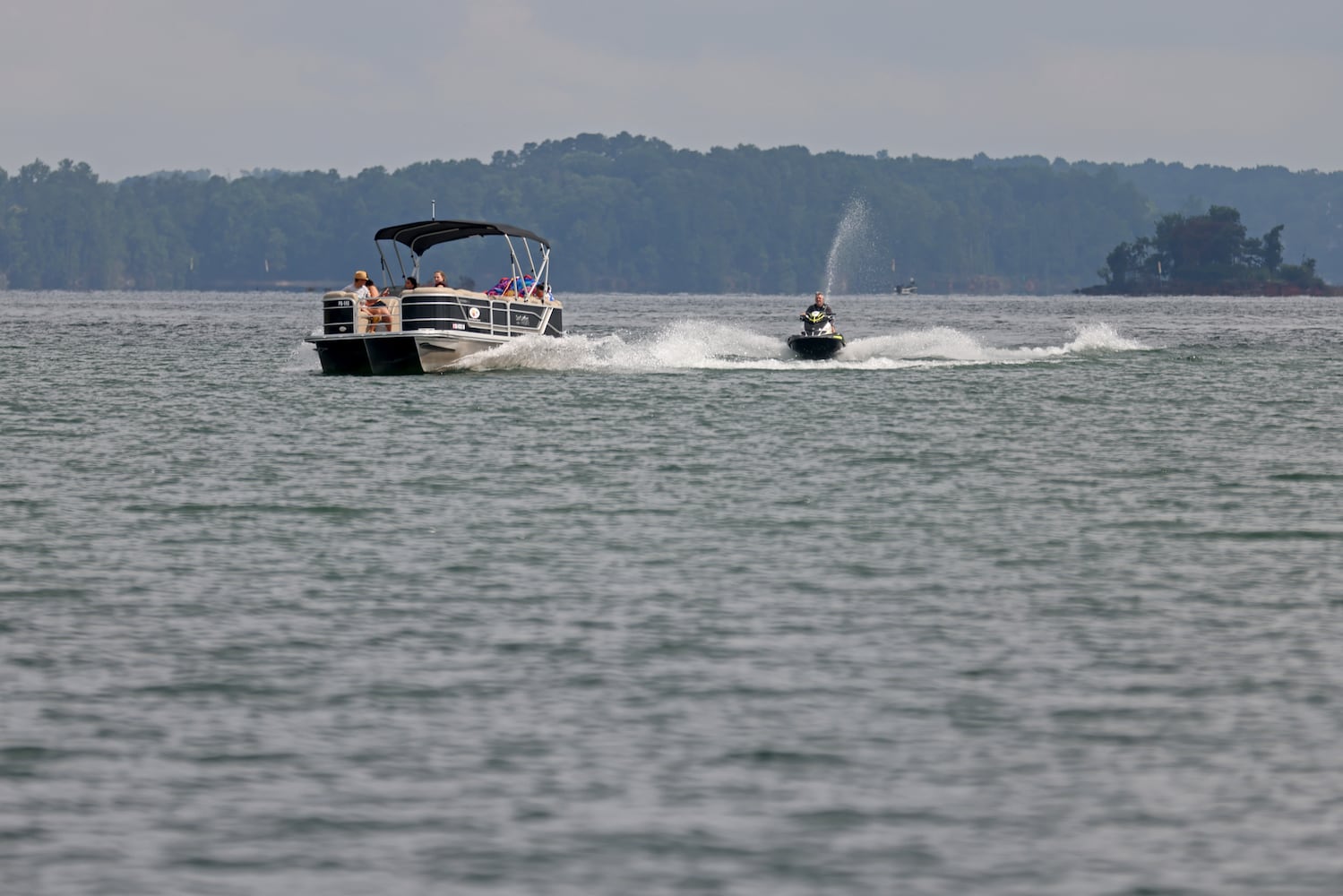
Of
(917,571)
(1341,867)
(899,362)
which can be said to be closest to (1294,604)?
(917,571)

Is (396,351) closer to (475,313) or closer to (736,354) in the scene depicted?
(475,313)

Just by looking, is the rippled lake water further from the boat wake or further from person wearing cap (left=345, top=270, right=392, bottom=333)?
the boat wake

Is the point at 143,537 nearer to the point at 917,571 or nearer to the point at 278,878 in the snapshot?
the point at 917,571

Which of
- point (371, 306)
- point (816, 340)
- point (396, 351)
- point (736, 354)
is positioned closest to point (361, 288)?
point (371, 306)

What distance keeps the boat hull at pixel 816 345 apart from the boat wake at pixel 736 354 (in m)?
0.32

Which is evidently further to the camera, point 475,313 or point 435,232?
point 435,232

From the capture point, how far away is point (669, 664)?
1510 centimetres

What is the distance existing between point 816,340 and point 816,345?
0.19 m

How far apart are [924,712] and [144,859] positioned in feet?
18.0

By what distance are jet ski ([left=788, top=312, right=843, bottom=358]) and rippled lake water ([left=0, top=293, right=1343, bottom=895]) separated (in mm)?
20294

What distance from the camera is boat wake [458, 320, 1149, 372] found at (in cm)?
Result: 5212

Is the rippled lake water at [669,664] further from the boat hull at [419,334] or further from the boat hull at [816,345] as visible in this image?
the boat hull at [816,345]

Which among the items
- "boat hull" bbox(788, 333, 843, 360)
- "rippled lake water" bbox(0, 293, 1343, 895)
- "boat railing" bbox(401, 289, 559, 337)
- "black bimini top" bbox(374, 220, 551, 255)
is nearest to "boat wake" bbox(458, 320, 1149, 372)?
"boat hull" bbox(788, 333, 843, 360)

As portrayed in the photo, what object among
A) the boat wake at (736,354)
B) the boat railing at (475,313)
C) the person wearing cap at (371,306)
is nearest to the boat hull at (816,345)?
the boat wake at (736,354)
